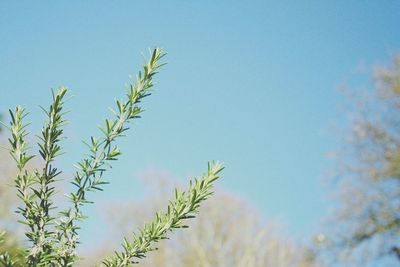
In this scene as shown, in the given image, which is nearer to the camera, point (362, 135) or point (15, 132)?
point (15, 132)

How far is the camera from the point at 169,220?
138 cm

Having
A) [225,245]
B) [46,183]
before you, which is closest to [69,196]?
[46,183]

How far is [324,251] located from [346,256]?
841mm

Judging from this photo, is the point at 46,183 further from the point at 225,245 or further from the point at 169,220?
the point at 225,245

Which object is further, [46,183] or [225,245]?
[225,245]

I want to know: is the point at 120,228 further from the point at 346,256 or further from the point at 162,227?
the point at 162,227

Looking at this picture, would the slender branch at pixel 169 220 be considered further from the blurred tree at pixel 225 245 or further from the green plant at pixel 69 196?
the blurred tree at pixel 225 245

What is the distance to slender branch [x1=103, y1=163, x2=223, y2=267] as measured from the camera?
1.33 meters

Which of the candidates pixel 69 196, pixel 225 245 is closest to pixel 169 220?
pixel 69 196

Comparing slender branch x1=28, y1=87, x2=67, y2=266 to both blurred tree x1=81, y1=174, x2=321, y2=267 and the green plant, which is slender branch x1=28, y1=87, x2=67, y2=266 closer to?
the green plant

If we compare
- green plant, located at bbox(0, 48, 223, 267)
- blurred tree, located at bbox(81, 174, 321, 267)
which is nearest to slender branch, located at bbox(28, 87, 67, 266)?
green plant, located at bbox(0, 48, 223, 267)

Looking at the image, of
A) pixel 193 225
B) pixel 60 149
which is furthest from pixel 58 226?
pixel 193 225

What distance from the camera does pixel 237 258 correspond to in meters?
21.2

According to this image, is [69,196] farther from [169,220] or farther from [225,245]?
[225,245]
